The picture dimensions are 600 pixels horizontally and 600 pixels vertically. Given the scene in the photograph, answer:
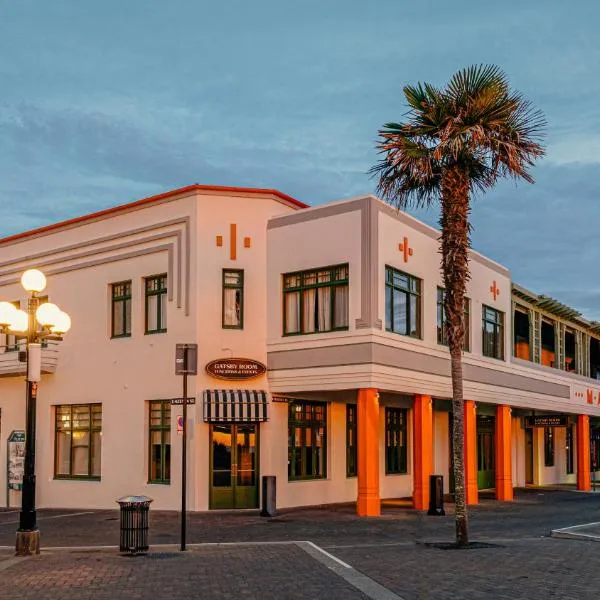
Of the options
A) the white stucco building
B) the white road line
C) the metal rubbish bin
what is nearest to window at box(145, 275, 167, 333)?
the white stucco building

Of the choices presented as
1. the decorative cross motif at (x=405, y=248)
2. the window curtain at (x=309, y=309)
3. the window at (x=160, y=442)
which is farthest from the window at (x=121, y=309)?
the decorative cross motif at (x=405, y=248)

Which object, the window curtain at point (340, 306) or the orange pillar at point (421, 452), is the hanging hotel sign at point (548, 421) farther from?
the window curtain at point (340, 306)

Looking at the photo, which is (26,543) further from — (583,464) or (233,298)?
(583,464)

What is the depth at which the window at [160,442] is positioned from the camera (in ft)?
78.5

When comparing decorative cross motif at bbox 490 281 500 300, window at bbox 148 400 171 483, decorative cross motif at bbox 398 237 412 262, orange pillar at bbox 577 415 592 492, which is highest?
decorative cross motif at bbox 398 237 412 262

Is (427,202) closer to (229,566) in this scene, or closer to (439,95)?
(439,95)

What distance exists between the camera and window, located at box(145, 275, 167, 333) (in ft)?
81.4

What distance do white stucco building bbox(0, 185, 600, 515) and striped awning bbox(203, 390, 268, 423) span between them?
1.5 inches

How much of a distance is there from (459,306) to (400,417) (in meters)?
13.5

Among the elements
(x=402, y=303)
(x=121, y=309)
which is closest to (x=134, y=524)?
(x=402, y=303)

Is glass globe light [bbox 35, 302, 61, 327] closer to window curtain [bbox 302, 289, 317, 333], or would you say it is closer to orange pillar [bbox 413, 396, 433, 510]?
window curtain [bbox 302, 289, 317, 333]

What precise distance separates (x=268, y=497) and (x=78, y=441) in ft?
23.7

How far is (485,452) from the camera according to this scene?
111 ft

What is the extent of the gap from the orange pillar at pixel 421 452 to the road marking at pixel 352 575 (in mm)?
9086
